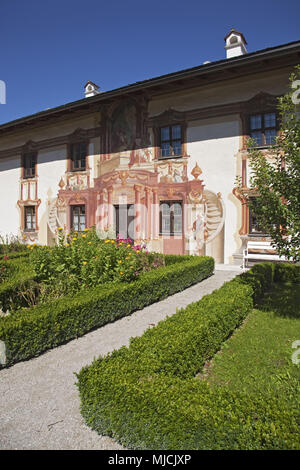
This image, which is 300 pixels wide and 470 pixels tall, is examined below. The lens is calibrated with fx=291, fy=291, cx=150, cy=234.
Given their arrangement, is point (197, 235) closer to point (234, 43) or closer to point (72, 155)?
point (72, 155)

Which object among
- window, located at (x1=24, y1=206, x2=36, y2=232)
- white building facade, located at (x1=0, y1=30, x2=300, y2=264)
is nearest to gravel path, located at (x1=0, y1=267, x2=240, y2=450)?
white building facade, located at (x1=0, y1=30, x2=300, y2=264)

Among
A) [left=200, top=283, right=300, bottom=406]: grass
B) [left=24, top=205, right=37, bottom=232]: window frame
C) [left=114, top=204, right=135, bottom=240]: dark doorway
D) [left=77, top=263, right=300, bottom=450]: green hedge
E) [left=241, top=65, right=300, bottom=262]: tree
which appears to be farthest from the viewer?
[left=24, top=205, right=37, bottom=232]: window frame

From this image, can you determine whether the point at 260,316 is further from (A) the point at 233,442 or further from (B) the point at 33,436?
(B) the point at 33,436

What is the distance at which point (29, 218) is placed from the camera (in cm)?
1638

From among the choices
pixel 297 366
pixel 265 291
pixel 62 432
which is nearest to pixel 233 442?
pixel 62 432

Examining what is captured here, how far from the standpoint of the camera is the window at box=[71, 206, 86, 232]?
14.3 meters

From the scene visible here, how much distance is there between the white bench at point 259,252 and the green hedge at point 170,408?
721 cm

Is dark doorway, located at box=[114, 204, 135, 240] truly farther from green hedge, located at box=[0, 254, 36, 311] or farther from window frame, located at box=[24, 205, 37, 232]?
green hedge, located at box=[0, 254, 36, 311]

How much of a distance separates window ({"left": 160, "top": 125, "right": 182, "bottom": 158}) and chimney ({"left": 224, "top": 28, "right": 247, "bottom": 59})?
3958 millimetres

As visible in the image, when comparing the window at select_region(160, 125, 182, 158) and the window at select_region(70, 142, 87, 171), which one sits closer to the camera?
the window at select_region(160, 125, 182, 158)

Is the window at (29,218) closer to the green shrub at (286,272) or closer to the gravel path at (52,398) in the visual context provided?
the green shrub at (286,272)

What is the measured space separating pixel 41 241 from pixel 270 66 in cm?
1302

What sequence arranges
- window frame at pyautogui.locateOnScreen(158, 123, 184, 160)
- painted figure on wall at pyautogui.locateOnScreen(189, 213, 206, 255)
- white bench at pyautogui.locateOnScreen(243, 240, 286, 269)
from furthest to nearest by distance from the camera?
window frame at pyautogui.locateOnScreen(158, 123, 184, 160) → painted figure on wall at pyautogui.locateOnScreen(189, 213, 206, 255) → white bench at pyautogui.locateOnScreen(243, 240, 286, 269)

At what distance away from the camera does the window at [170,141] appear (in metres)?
11.8
